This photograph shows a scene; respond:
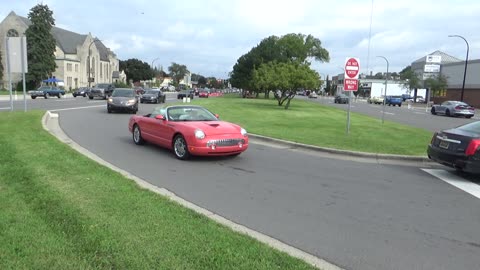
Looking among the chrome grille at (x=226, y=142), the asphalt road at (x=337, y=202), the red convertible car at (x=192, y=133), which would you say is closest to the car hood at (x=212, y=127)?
the red convertible car at (x=192, y=133)

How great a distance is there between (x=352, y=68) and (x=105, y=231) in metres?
11.9

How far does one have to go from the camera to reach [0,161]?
25.6 ft

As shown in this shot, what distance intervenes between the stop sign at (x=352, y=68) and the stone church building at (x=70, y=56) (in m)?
70.4

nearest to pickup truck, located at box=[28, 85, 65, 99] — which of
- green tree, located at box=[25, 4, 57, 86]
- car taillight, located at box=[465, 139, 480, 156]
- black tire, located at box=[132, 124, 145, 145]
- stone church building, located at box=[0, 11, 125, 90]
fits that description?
green tree, located at box=[25, 4, 57, 86]

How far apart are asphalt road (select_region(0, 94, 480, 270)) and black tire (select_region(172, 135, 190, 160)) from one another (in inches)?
9.1

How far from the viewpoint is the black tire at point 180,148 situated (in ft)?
31.6

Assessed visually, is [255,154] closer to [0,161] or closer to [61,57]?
[0,161]

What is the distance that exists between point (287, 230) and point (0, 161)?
580 centimetres

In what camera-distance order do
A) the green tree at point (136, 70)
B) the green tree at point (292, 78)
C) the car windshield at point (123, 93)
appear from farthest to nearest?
the green tree at point (136, 70)
the green tree at point (292, 78)
the car windshield at point (123, 93)

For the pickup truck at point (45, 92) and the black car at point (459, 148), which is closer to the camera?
the black car at point (459, 148)

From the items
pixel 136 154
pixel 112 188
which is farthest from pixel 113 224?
pixel 136 154

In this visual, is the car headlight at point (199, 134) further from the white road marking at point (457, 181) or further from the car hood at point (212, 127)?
the white road marking at point (457, 181)

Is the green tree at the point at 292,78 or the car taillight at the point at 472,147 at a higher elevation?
the green tree at the point at 292,78

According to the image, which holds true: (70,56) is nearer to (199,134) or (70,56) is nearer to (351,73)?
(351,73)
